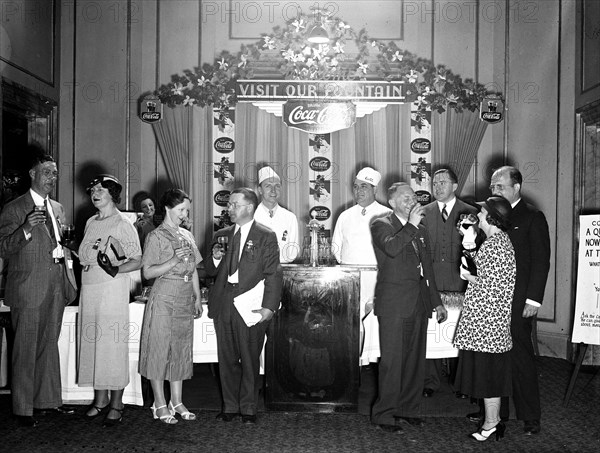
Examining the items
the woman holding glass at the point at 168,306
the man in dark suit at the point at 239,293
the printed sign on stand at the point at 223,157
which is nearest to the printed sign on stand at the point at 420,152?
the printed sign on stand at the point at 223,157

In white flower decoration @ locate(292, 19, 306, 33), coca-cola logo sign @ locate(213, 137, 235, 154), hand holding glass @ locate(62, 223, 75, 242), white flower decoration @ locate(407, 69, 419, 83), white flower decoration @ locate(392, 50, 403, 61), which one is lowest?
hand holding glass @ locate(62, 223, 75, 242)

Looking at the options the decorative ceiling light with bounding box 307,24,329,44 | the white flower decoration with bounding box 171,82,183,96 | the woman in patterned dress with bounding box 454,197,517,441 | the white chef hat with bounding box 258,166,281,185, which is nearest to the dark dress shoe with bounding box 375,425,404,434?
the woman in patterned dress with bounding box 454,197,517,441

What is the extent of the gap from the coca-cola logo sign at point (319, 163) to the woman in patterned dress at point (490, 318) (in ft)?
12.5

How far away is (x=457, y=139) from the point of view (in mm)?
7762

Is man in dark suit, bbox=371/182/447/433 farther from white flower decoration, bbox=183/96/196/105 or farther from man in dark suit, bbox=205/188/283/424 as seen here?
white flower decoration, bbox=183/96/196/105

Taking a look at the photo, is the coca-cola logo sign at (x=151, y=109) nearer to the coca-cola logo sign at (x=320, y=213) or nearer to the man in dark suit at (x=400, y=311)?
the coca-cola logo sign at (x=320, y=213)

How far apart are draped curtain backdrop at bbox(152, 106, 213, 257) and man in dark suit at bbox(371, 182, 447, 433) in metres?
3.65

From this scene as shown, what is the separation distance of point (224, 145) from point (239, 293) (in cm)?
357

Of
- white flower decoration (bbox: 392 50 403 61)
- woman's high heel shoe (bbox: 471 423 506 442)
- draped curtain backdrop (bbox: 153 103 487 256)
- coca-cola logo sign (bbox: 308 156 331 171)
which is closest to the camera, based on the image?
woman's high heel shoe (bbox: 471 423 506 442)

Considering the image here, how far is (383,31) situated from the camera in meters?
8.20

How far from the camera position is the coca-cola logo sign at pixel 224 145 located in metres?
7.85

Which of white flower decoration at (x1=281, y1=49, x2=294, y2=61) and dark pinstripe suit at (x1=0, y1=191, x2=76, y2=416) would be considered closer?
dark pinstripe suit at (x1=0, y1=191, x2=76, y2=416)

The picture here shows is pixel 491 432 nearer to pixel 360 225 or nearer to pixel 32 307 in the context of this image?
pixel 360 225

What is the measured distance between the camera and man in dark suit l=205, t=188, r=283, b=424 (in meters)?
4.60
